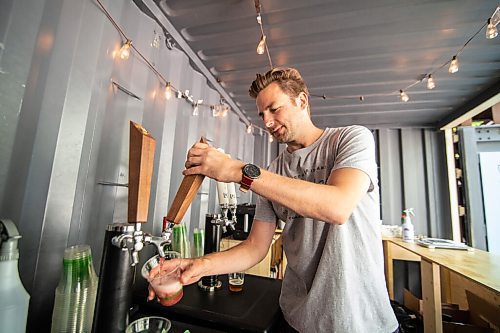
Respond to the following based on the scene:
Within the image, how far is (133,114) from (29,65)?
509 millimetres

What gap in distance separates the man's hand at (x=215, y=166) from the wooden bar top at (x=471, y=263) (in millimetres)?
A: 1512

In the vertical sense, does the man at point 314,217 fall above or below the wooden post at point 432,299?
above

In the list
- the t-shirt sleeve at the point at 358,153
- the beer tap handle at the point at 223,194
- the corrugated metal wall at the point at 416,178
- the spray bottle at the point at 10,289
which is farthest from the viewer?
the corrugated metal wall at the point at 416,178

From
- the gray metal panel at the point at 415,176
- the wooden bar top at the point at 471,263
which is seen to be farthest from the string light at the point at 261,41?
the gray metal panel at the point at 415,176

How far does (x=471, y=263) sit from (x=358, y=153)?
1789 millimetres

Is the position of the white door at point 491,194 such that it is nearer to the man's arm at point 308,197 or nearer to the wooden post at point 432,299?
the wooden post at point 432,299

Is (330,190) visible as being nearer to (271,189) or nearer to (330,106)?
(271,189)

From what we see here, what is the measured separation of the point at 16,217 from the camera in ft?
2.56

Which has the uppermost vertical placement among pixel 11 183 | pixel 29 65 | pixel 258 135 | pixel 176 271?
pixel 258 135

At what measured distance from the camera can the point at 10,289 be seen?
1.80 ft

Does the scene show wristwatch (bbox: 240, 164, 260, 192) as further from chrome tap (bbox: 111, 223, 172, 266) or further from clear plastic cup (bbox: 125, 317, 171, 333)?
clear plastic cup (bbox: 125, 317, 171, 333)

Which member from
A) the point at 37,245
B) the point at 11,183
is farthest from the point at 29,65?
the point at 37,245

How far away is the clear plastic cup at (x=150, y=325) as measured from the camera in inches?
24.8

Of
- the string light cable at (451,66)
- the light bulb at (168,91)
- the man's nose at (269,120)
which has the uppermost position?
the string light cable at (451,66)
